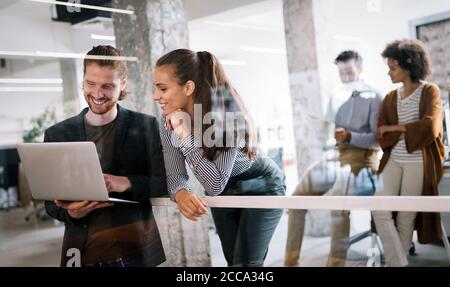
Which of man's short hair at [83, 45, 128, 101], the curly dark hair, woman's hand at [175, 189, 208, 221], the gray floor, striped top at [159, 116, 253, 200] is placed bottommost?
the gray floor

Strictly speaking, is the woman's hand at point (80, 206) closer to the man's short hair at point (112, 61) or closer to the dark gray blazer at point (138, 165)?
the dark gray blazer at point (138, 165)

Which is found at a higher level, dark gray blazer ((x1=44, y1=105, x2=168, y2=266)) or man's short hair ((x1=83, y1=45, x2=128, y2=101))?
man's short hair ((x1=83, y1=45, x2=128, y2=101))

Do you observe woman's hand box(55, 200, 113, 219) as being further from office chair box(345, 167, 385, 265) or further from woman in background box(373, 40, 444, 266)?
woman in background box(373, 40, 444, 266)

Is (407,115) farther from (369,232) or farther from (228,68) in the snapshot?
(228,68)

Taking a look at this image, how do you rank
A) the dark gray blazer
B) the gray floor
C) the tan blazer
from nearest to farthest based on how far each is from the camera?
the tan blazer, the gray floor, the dark gray blazer

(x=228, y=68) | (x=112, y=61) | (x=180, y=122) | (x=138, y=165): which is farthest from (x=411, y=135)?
(x=112, y=61)

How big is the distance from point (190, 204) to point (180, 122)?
280 mm

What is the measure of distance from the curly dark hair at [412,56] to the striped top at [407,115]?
0.11 feet

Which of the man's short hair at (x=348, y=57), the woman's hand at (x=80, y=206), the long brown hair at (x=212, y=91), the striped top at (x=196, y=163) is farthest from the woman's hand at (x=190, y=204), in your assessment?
the man's short hair at (x=348, y=57)

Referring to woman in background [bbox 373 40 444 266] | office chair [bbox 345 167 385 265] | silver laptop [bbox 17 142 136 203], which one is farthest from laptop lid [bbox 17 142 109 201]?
woman in background [bbox 373 40 444 266]

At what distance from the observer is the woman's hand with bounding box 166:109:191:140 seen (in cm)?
A: 164

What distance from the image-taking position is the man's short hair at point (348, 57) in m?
1.44

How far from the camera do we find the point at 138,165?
5.74ft

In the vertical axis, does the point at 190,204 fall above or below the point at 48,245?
above
